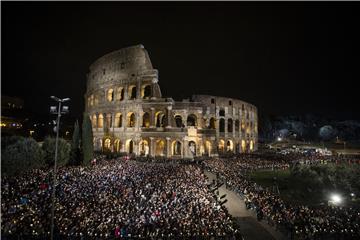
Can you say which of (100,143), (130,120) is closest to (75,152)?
(100,143)

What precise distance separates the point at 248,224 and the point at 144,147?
31548mm

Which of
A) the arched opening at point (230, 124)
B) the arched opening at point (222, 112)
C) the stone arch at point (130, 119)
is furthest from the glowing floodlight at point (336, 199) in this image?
the stone arch at point (130, 119)

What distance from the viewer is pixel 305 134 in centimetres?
13125

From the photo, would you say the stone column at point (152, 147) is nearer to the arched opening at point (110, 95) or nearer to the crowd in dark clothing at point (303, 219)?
the arched opening at point (110, 95)

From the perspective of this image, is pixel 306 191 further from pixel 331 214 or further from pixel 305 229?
pixel 305 229

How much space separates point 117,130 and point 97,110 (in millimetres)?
7584

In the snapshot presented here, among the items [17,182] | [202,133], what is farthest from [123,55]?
[17,182]

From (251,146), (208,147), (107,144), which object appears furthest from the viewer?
(251,146)

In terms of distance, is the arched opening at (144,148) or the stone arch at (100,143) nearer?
the arched opening at (144,148)

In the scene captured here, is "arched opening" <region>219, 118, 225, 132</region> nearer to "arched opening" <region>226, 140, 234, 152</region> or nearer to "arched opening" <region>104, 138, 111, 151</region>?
"arched opening" <region>226, 140, 234, 152</region>

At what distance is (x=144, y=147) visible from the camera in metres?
45.4

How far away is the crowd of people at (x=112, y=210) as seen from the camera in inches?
455

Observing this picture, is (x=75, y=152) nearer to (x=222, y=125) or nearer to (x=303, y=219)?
(x=303, y=219)

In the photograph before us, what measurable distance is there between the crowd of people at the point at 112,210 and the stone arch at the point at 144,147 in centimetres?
2374
